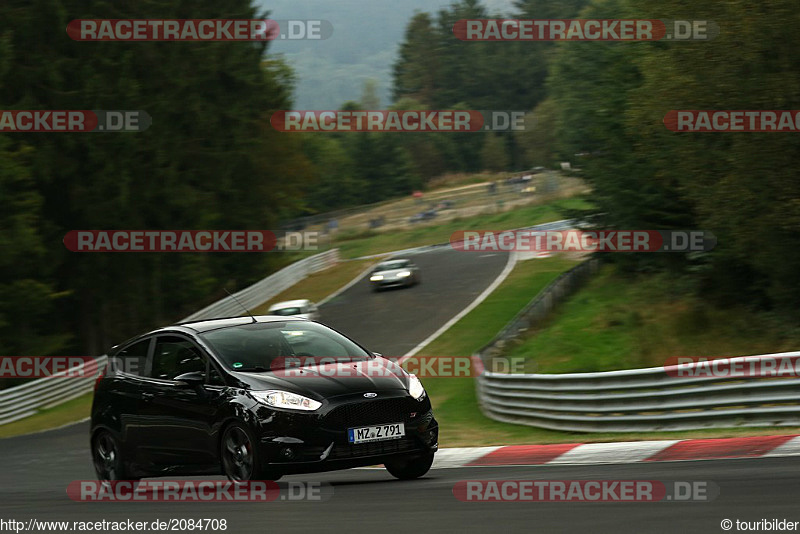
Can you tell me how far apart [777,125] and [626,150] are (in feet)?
34.0

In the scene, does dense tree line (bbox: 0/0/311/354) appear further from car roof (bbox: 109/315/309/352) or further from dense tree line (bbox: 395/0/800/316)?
car roof (bbox: 109/315/309/352)

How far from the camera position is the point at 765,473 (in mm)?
7902

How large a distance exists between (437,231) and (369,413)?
213 feet

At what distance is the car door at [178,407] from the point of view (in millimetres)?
9867

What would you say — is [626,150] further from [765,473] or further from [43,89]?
[765,473]

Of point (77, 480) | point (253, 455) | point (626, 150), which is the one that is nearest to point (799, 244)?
point (626, 150)

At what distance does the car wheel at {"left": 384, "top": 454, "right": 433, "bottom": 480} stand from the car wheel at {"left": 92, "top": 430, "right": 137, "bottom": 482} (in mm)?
2678

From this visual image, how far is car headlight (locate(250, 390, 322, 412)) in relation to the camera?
931 centimetres

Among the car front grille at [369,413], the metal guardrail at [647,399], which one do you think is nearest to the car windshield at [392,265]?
the metal guardrail at [647,399]

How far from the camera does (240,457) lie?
951cm

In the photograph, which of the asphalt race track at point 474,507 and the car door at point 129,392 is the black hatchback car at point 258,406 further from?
the asphalt race track at point 474,507

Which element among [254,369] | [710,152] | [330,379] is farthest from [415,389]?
[710,152]

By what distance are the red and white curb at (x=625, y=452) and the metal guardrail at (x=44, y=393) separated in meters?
19.2

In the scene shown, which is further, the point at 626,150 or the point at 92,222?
the point at 92,222
